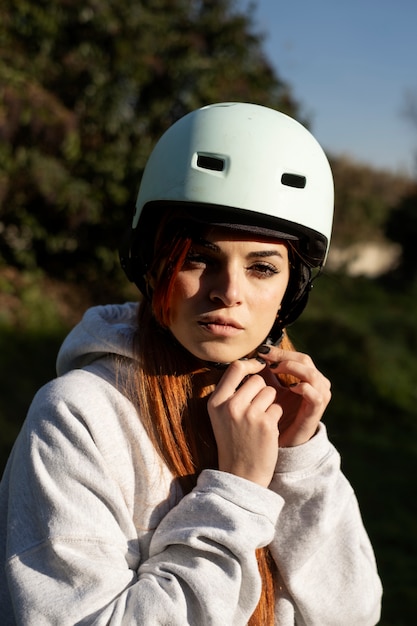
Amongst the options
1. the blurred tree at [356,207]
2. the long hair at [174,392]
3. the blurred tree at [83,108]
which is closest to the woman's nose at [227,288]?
the long hair at [174,392]

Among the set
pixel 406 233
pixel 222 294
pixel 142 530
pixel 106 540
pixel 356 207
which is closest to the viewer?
pixel 106 540

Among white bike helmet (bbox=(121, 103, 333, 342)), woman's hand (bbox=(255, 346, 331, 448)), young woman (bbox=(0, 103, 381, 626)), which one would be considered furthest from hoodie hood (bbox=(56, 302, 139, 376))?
woman's hand (bbox=(255, 346, 331, 448))

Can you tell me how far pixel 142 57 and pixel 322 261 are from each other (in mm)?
7700

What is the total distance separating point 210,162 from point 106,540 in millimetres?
1045

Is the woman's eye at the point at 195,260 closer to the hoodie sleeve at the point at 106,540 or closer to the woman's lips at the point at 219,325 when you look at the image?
the woman's lips at the point at 219,325

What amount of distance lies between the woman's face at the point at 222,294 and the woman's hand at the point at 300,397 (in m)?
0.11

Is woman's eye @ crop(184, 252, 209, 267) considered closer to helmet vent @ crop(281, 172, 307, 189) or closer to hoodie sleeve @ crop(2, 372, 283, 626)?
helmet vent @ crop(281, 172, 307, 189)

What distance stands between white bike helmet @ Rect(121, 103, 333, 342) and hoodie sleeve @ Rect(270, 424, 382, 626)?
0.55 meters

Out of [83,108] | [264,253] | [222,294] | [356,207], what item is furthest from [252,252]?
[356,207]

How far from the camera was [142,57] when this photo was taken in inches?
359

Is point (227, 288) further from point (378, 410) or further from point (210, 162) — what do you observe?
point (378, 410)

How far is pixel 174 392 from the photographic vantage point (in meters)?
1.92

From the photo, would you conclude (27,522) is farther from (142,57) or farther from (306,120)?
(306,120)

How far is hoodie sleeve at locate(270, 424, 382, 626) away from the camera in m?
1.85
